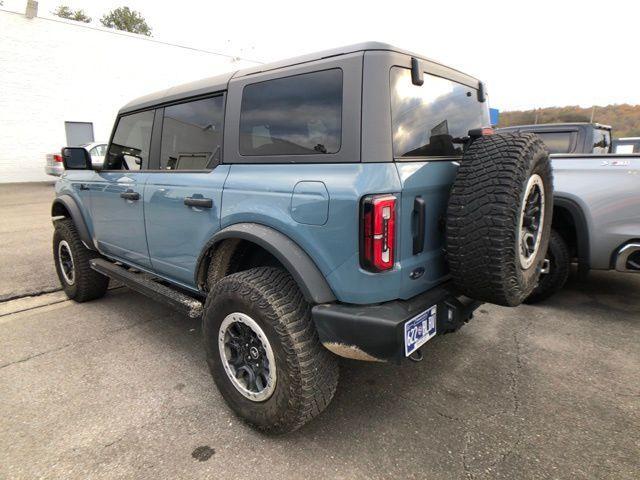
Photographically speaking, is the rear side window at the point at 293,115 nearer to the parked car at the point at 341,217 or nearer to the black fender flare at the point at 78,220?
the parked car at the point at 341,217

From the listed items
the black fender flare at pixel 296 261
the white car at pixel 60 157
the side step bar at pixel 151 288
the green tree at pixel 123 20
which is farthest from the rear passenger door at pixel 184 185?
the green tree at pixel 123 20

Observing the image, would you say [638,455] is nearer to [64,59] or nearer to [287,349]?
[287,349]

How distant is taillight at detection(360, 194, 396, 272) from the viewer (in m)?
1.82

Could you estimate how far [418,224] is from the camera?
2010mm

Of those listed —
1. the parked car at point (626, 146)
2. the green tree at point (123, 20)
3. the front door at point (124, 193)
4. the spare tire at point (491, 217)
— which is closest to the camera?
the spare tire at point (491, 217)

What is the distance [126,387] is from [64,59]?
17906mm

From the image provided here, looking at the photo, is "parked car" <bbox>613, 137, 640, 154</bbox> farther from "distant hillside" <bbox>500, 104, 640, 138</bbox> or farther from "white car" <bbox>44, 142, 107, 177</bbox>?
"white car" <bbox>44, 142, 107, 177</bbox>

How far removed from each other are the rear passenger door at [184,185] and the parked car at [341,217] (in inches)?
0.7

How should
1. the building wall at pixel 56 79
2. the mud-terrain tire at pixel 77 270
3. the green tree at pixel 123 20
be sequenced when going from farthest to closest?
the green tree at pixel 123 20, the building wall at pixel 56 79, the mud-terrain tire at pixel 77 270

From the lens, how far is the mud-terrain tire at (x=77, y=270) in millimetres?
4145

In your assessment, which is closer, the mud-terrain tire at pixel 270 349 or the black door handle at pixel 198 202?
the mud-terrain tire at pixel 270 349

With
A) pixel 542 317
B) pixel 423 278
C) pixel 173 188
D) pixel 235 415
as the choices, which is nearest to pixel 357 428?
pixel 235 415

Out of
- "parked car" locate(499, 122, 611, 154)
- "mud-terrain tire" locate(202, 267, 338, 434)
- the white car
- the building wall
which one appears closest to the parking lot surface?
"mud-terrain tire" locate(202, 267, 338, 434)

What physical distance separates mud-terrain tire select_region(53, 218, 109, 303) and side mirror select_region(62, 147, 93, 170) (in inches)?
31.0
